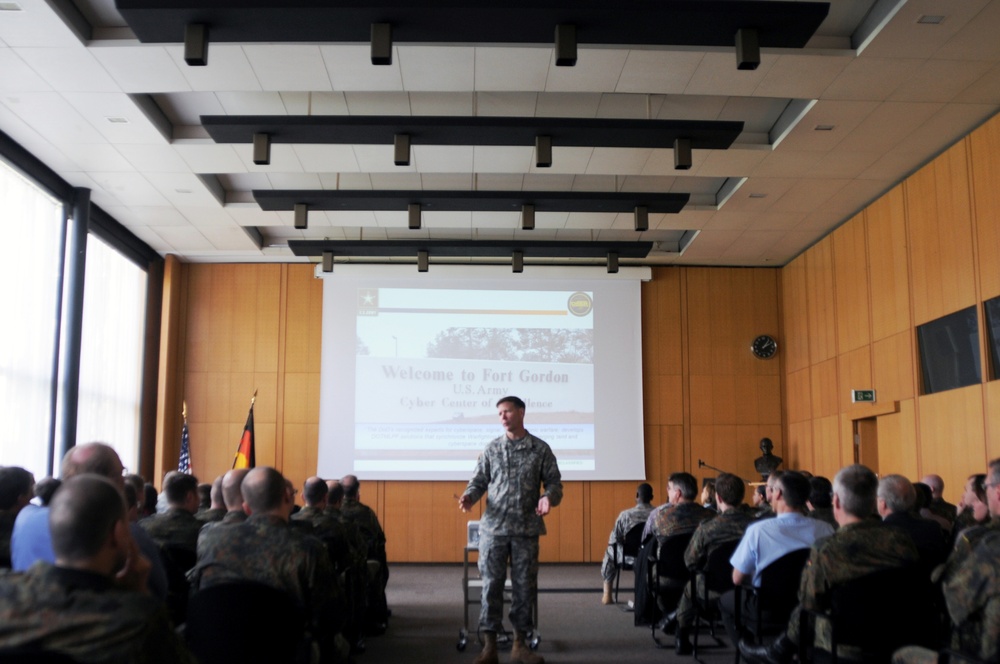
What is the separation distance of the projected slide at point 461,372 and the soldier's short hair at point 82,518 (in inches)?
380

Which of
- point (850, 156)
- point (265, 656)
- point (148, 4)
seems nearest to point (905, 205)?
point (850, 156)

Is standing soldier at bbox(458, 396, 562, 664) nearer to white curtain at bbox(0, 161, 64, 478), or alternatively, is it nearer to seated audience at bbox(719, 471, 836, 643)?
seated audience at bbox(719, 471, 836, 643)

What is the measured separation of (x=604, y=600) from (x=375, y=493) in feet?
14.6

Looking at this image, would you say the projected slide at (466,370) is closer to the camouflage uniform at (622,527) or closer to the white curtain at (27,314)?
the white curtain at (27,314)

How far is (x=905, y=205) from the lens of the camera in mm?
8648

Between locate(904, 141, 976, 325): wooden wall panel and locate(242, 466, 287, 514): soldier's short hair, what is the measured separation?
6.27 m

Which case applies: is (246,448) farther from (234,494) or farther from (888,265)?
(888,265)

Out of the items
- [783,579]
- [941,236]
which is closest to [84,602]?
[783,579]

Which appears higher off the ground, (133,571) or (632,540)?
(133,571)

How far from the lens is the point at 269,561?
3.23 metres

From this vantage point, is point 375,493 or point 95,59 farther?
point 375,493

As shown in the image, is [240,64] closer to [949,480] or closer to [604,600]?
[604,600]

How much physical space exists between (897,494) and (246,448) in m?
8.64

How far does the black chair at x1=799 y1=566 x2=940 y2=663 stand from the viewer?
3225 millimetres
